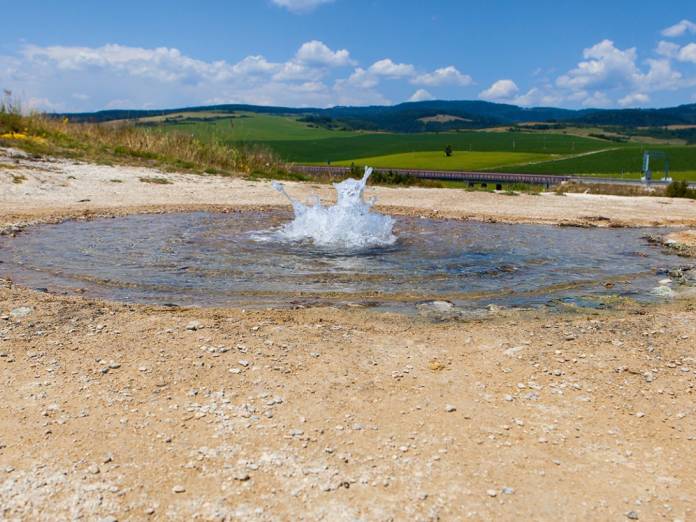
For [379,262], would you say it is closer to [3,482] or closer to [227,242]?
[227,242]

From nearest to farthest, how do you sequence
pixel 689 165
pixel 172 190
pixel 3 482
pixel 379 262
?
pixel 3 482 < pixel 379 262 < pixel 172 190 < pixel 689 165

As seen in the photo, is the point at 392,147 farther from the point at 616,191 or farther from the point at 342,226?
the point at 342,226

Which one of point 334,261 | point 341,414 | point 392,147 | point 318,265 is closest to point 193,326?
point 341,414

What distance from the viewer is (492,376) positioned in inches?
215

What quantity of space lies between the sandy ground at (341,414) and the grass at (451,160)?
68698mm

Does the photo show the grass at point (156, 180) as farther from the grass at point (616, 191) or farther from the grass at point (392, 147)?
the grass at point (392, 147)

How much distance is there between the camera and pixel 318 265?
10.3m

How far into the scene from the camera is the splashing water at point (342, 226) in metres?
12.8

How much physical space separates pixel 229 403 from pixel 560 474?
2469 millimetres

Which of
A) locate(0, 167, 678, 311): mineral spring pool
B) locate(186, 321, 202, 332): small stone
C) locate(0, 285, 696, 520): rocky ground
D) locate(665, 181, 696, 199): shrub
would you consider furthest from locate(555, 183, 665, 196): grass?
locate(186, 321, 202, 332): small stone

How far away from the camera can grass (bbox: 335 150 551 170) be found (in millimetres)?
78500

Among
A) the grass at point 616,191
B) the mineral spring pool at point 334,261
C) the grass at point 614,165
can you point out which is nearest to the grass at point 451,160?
the grass at point 614,165

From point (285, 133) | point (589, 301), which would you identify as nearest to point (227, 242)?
point (589, 301)

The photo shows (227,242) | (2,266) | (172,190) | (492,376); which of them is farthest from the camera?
(172,190)
